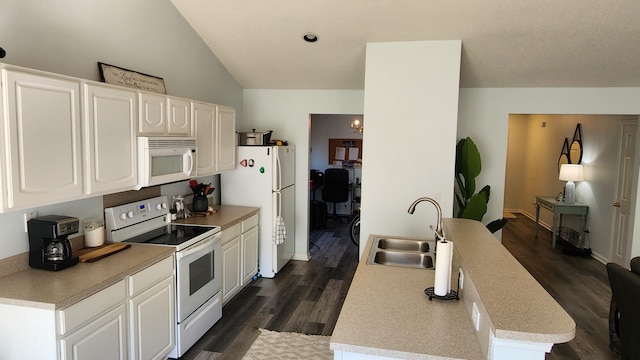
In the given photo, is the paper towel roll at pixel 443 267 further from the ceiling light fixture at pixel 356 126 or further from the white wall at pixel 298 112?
the ceiling light fixture at pixel 356 126

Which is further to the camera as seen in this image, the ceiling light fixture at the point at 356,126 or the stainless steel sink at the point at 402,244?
the ceiling light fixture at the point at 356,126

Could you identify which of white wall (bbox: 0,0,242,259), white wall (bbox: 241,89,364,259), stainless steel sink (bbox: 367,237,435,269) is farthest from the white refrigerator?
stainless steel sink (bbox: 367,237,435,269)

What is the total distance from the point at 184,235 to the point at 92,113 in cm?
128

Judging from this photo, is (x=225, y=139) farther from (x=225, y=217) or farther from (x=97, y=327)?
(x=97, y=327)

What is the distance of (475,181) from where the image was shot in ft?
16.8

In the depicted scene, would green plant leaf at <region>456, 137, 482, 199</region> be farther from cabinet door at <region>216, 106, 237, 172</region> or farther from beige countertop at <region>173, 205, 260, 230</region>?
cabinet door at <region>216, 106, 237, 172</region>

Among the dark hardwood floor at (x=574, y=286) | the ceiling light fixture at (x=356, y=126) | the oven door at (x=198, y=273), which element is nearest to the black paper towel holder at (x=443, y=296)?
the dark hardwood floor at (x=574, y=286)

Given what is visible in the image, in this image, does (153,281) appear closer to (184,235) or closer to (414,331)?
(184,235)

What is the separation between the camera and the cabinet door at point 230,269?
395cm

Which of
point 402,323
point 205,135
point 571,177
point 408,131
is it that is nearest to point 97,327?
point 402,323

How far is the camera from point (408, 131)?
13.4ft

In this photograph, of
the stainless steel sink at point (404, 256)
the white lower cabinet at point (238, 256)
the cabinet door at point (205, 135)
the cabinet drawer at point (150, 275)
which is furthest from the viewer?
the white lower cabinet at point (238, 256)

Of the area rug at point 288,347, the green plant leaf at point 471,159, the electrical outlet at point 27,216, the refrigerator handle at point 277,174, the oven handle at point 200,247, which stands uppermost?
the green plant leaf at point 471,159

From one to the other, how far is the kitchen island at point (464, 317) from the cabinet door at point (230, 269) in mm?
1998
